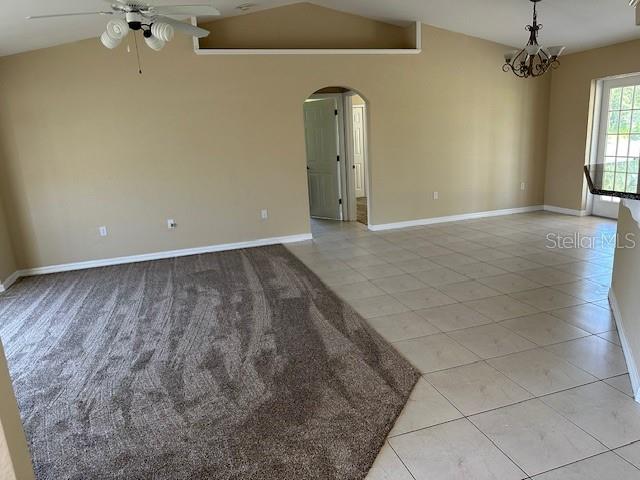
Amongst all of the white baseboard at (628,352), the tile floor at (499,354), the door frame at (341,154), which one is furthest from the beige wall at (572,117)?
the white baseboard at (628,352)

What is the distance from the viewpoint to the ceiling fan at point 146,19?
2.77 m

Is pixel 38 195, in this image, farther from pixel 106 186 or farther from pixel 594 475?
pixel 594 475

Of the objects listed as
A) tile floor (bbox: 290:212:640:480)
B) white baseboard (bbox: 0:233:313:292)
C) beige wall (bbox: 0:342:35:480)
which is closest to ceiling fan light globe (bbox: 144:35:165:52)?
tile floor (bbox: 290:212:640:480)

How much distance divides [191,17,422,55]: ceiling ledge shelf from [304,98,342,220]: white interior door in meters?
1.19

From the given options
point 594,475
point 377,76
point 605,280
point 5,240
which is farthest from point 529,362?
point 5,240

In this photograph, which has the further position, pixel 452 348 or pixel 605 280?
pixel 605 280

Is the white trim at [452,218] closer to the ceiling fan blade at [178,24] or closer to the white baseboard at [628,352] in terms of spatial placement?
the white baseboard at [628,352]

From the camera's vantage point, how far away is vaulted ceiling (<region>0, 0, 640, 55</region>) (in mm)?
3777

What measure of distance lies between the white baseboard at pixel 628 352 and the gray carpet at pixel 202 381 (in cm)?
115

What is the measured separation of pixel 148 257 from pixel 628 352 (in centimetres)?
505

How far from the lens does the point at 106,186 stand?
5199 millimetres

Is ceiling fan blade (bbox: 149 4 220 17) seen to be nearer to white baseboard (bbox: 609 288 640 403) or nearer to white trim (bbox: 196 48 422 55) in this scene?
white trim (bbox: 196 48 422 55)

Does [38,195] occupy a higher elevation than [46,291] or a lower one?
higher

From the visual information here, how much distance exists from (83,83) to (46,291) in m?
2.40
